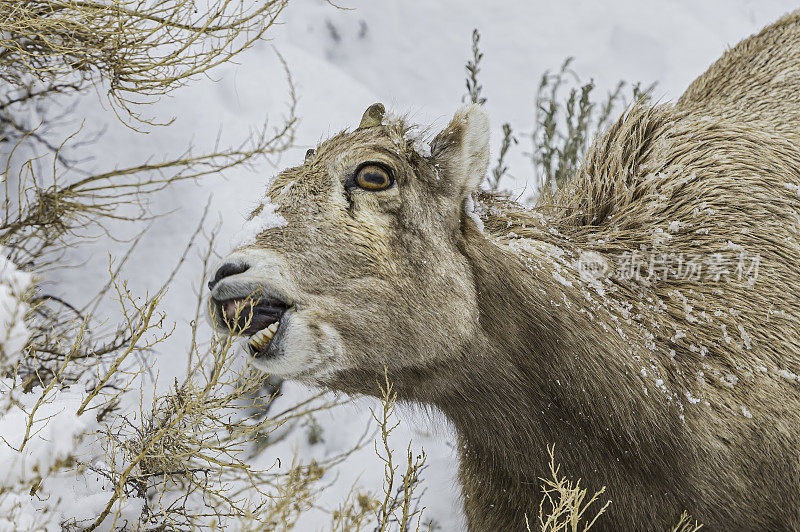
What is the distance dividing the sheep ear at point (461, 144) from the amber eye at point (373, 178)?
275 millimetres

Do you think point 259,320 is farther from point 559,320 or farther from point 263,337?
point 559,320

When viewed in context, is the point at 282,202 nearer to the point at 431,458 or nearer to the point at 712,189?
the point at 712,189

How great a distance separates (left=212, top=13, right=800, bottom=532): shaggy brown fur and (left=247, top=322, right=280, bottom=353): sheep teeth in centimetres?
4

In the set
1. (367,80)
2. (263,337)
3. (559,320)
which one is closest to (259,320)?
(263,337)

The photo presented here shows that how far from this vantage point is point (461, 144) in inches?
120

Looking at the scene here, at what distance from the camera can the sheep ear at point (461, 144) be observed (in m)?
3.04

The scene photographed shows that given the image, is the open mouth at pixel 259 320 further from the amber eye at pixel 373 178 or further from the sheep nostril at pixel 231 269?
the amber eye at pixel 373 178

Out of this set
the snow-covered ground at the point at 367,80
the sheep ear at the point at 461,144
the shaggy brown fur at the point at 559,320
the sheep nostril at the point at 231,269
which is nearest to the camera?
the sheep nostril at the point at 231,269

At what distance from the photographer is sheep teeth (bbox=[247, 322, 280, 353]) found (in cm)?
265

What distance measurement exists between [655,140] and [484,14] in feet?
19.3

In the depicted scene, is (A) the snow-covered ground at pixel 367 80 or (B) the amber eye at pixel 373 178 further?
(A) the snow-covered ground at pixel 367 80

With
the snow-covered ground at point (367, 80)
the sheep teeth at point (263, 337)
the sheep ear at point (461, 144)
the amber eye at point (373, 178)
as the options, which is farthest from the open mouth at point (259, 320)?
the snow-covered ground at point (367, 80)

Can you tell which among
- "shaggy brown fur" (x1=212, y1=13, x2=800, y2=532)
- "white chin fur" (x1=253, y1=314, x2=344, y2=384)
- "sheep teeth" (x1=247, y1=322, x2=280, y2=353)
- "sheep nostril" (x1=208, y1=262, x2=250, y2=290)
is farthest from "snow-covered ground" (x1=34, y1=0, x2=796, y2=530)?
"sheep nostril" (x1=208, y1=262, x2=250, y2=290)

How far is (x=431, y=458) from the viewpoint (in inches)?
219
